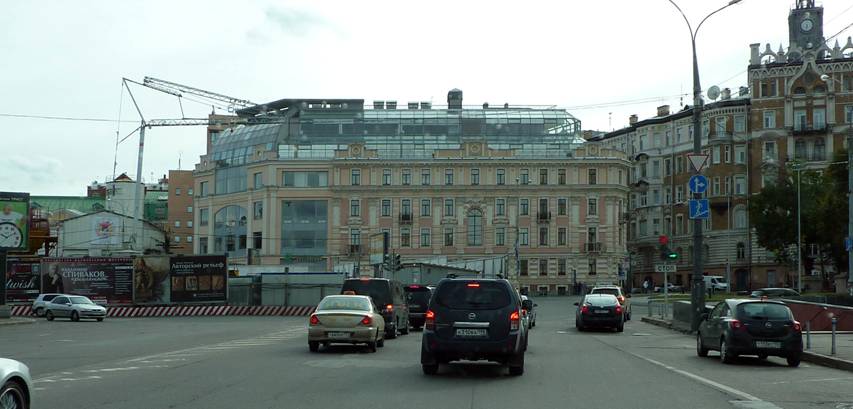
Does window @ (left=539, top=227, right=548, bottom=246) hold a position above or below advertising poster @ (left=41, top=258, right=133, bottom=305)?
above

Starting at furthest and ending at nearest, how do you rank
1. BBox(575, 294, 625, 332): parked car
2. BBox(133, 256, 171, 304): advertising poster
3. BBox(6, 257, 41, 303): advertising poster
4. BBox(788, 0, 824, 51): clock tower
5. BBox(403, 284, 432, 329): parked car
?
BBox(788, 0, 824, 51): clock tower, BBox(133, 256, 171, 304): advertising poster, BBox(6, 257, 41, 303): advertising poster, BBox(403, 284, 432, 329): parked car, BBox(575, 294, 625, 332): parked car

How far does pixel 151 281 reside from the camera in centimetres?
6675

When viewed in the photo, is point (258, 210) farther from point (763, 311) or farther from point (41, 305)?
point (763, 311)

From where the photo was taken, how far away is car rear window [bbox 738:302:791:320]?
2041cm

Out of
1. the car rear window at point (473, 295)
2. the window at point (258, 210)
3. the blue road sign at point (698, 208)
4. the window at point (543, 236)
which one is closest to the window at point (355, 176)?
the window at point (258, 210)

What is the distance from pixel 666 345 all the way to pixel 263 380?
15.5 m

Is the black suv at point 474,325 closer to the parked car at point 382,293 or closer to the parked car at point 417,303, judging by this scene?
the parked car at point 382,293

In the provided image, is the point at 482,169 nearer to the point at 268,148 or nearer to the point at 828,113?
the point at 268,148

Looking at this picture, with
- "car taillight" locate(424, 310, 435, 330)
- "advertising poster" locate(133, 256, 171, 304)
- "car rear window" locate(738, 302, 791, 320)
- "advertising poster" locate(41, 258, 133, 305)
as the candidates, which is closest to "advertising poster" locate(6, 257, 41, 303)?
"advertising poster" locate(41, 258, 133, 305)

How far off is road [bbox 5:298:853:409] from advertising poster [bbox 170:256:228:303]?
39049 mm

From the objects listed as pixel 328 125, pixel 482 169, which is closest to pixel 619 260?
pixel 482 169

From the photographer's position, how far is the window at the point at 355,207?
9850cm

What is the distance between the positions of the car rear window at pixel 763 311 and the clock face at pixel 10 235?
4285 cm

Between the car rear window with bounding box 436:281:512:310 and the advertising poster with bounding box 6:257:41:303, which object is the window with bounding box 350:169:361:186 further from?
the car rear window with bounding box 436:281:512:310
